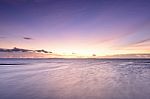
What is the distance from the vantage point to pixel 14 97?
929cm

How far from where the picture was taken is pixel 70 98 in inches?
370

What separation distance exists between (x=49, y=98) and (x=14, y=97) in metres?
2.10

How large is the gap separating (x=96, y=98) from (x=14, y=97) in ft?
16.0

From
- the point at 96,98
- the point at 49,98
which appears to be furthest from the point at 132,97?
the point at 49,98

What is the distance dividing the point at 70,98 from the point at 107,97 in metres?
2.28

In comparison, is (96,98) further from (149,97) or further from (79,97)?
(149,97)

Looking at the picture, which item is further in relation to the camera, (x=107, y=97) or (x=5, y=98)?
(x=107, y=97)

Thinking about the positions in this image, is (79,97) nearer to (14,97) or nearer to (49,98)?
(49,98)

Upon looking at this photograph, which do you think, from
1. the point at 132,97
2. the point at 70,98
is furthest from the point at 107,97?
the point at 70,98

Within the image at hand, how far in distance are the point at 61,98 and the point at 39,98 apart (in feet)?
4.22

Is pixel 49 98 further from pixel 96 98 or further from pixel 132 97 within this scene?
pixel 132 97

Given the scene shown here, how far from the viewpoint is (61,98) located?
9.30 metres

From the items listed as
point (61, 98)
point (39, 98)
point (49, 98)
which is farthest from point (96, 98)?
point (39, 98)

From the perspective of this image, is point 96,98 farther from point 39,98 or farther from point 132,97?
point 39,98
